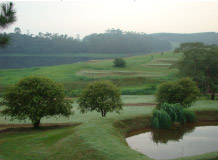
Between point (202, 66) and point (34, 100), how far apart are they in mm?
26661

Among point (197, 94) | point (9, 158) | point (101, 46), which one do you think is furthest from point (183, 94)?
point (101, 46)

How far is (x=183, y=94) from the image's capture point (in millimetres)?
20047

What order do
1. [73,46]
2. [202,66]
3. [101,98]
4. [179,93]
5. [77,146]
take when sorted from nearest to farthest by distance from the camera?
[77,146]
[101,98]
[179,93]
[202,66]
[73,46]

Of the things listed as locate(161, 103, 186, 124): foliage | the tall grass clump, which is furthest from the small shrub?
locate(161, 103, 186, 124): foliage

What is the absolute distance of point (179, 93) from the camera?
20.1 m

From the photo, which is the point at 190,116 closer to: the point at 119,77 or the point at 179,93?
the point at 179,93

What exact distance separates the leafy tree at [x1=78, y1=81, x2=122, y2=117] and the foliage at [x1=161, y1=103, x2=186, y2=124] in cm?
450

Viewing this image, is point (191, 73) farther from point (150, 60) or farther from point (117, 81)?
point (150, 60)

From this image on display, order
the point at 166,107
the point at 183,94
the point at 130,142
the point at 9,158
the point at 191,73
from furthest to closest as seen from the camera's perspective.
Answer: the point at 191,73
the point at 183,94
the point at 166,107
the point at 130,142
the point at 9,158

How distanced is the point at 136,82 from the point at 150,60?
1426 inches

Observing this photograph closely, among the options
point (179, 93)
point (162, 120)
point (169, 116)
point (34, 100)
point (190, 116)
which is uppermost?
point (34, 100)

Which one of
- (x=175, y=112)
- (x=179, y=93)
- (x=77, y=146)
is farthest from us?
(x=179, y=93)

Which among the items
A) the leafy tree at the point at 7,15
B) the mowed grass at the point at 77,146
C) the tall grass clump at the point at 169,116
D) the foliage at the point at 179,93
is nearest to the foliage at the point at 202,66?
the foliage at the point at 179,93

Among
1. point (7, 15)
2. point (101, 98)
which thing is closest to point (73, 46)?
point (101, 98)
